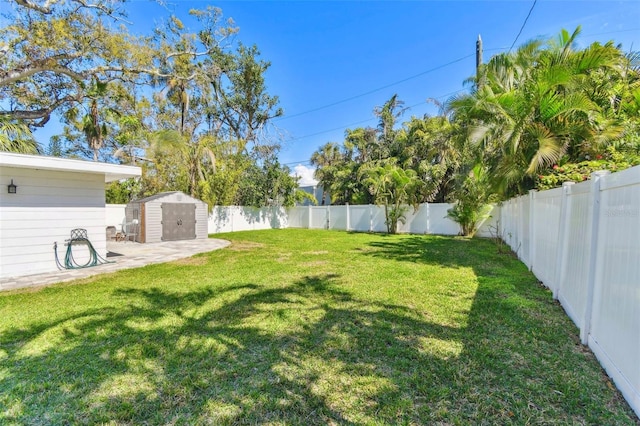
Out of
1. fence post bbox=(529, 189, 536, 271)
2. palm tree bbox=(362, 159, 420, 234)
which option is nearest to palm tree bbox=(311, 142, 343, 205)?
palm tree bbox=(362, 159, 420, 234)

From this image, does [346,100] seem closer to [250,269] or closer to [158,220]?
[158,220]

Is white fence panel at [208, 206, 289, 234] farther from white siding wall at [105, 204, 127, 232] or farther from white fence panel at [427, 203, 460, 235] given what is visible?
white fence panel at [427, 203, 460, 235]

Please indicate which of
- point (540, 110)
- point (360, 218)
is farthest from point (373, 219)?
point (540, 110)

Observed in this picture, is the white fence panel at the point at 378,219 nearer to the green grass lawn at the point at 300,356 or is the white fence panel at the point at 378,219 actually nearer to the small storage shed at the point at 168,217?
the small storage shed at the point at 168,217

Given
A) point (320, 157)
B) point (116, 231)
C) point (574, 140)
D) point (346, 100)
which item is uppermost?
point (346, 100)

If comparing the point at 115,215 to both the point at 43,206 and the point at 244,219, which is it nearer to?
the point at 244,219

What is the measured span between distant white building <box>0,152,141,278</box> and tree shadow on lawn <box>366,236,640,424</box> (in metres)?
8.11

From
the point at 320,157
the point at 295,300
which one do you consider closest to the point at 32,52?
the point at 295,300

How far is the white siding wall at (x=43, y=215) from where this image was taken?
6.46m

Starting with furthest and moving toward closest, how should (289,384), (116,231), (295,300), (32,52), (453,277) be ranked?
1. (116,231)
2. (32,52)
3. (453,277)
4. (295,300)
5. (289,384)

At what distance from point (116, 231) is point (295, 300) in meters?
12.7

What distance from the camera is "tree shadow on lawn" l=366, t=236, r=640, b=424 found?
6.81ft

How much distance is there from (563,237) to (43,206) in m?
9.69

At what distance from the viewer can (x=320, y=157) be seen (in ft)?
75.6
